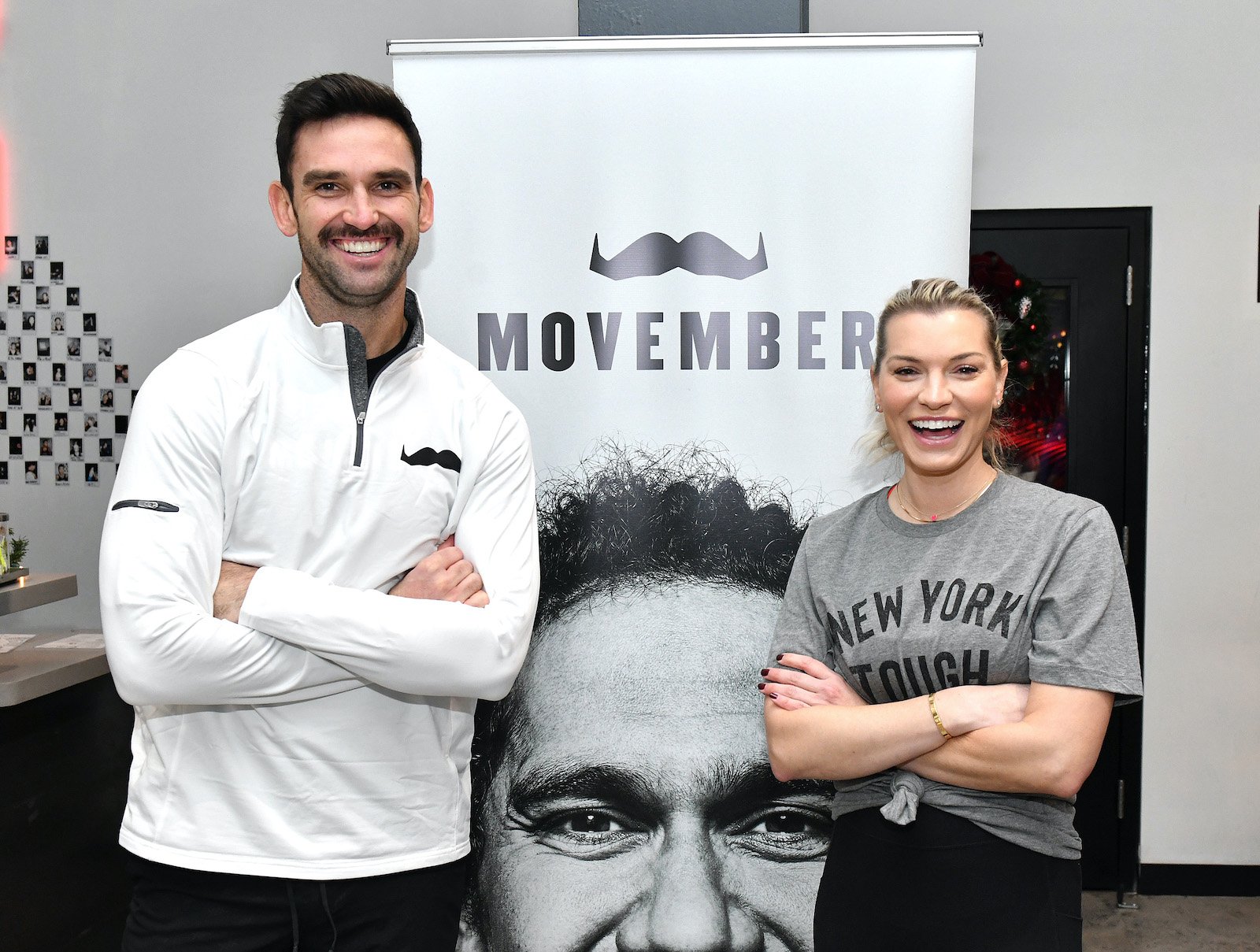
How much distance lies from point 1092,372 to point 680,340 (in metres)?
2.02

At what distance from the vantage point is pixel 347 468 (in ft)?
A: 4.98

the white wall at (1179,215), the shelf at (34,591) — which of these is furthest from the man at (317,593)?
the white wall at (1179,215)

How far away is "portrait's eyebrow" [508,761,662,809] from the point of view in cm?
229

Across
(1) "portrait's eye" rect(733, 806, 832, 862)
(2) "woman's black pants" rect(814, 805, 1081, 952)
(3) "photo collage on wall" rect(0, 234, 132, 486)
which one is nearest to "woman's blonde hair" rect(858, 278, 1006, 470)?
(2) "woman's black pants" rect(814, 805, 1081, 952)

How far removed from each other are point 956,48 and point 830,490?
102 cm

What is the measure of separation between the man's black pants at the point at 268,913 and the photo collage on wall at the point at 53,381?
2.71 meters

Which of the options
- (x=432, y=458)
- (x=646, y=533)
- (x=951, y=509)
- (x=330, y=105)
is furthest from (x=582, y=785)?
(x=330, y=105)

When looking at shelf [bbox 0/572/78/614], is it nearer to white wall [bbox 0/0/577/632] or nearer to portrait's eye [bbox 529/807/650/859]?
white wall [bbox 0/0/577/632]

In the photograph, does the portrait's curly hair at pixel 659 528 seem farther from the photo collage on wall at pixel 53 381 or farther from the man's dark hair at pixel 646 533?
the photo collage on wall at pixel 53 381

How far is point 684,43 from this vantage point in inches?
88.7

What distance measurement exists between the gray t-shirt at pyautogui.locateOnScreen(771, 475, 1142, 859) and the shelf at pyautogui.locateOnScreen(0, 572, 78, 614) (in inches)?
88.4

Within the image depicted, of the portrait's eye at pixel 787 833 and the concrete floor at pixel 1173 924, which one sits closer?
the portrait's eye at pixel 787 833

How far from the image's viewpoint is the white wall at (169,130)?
3.62m

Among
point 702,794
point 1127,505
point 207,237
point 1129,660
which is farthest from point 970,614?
point 207,237
